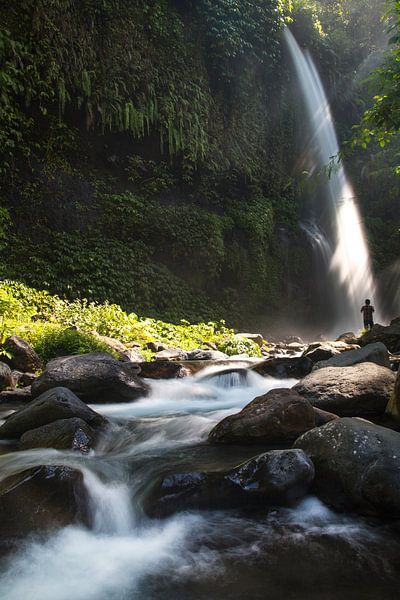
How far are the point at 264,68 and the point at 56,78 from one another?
1168 centimetres

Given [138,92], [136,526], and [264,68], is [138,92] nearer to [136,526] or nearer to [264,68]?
[264,68]

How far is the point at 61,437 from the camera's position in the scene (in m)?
4.18

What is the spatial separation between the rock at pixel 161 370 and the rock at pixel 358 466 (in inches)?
179

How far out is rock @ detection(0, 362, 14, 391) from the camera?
21.2 ft

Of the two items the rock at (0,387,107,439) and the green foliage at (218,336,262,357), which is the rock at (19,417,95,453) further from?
the green foliage at (218,336,262,357)

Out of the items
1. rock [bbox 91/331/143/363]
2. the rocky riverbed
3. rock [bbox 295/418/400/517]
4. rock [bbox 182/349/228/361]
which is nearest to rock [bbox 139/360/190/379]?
rock [bbox 91/331/143/363]

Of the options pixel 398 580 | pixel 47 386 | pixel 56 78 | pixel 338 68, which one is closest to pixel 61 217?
pixel 56 78

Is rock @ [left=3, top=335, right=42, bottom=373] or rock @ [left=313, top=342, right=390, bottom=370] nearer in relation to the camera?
rock @ [left=313, top=342, right=390, bottom=370]

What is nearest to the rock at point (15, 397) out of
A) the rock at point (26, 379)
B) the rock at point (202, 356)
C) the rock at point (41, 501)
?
the rock at point (26, 379)

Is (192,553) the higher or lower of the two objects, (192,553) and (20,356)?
the lower

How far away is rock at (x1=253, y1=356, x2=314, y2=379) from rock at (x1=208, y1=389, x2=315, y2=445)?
139 inches

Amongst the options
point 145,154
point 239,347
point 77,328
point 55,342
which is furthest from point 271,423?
point 145,154

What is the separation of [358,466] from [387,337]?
27.5 feet

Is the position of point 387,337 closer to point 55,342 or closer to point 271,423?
point 271,423
